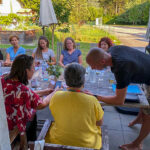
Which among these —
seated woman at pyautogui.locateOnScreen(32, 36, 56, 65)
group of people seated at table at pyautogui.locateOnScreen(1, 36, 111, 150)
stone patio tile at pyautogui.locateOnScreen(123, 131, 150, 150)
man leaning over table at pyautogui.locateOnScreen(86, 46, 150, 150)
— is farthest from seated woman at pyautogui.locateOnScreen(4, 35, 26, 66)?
stone patio tile at pyautogui.locateOnScreen(123, 131, 150, 150)

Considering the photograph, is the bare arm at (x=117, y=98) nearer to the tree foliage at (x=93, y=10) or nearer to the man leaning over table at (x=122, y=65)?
the man leaning over table at (x=122, y=65)

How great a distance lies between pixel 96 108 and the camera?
148 cm

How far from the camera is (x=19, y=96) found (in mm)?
1662

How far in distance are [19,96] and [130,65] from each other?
1140 mm

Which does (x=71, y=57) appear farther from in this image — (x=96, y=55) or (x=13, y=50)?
(x=96, y=55)

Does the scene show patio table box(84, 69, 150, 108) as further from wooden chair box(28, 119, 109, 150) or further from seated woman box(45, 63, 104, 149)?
seated woman box(45, 63, 104, 149)

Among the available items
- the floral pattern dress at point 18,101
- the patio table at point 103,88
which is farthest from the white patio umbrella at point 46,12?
the floral pattern dress at point 18,101

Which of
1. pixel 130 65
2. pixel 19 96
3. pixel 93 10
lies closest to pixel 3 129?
pixel 19 96

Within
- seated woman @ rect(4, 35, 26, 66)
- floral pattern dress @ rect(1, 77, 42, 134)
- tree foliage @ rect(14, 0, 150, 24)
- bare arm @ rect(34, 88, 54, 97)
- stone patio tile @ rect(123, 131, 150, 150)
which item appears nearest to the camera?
floral pattern dress @ rect(1, 77, 42, 134)

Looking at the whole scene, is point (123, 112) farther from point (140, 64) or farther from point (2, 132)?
point (2, 132)

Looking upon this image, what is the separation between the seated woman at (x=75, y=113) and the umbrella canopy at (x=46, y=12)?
11.8 feet

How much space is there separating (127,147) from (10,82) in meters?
1.84

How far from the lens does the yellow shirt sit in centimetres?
146

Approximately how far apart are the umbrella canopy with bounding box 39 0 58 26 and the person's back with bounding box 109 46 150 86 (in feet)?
11.0
